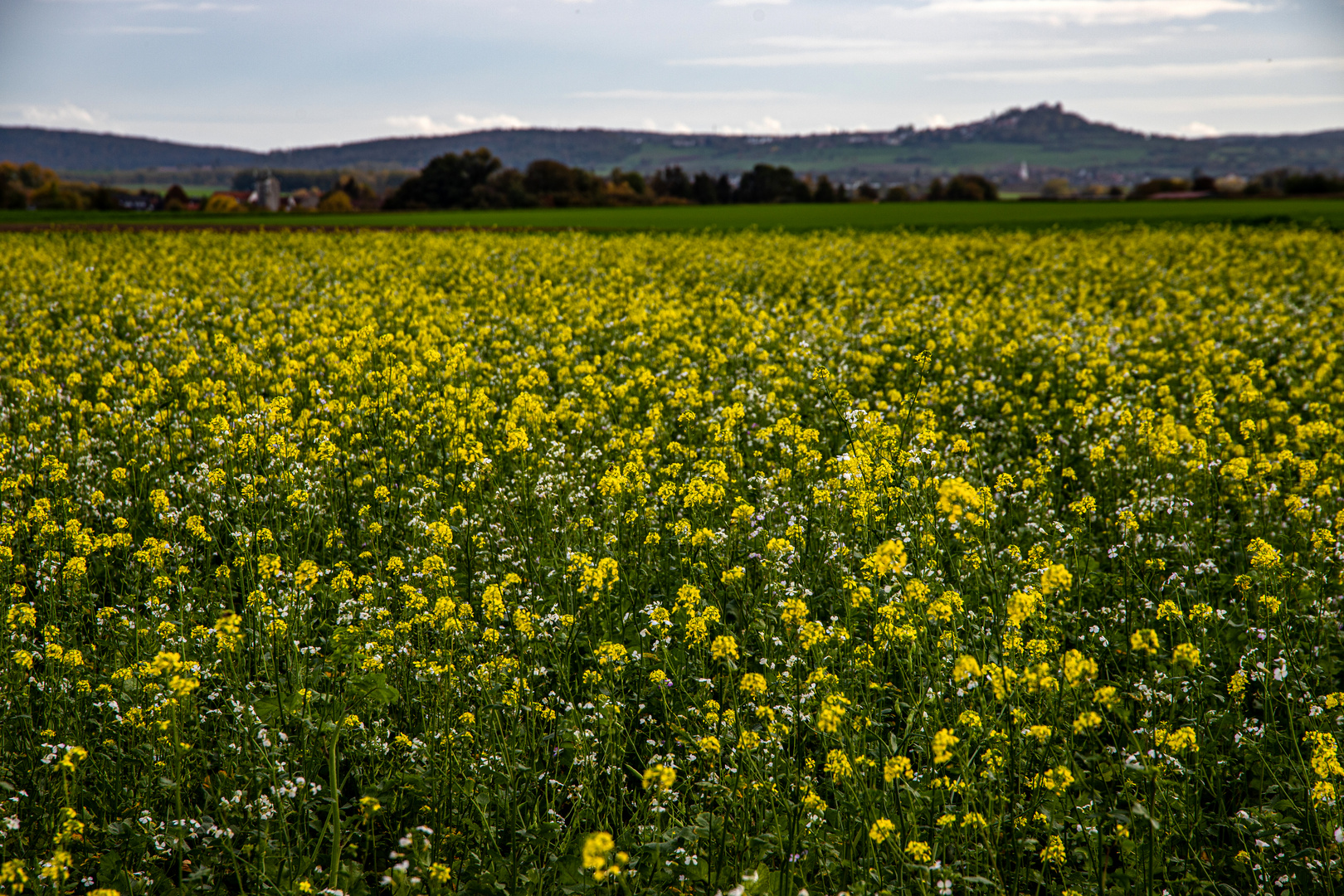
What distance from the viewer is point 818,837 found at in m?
3.72

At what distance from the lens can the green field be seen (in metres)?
44.5

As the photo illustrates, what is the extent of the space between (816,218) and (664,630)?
52131 mm

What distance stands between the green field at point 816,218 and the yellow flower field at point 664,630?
33222 mm

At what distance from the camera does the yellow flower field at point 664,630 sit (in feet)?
12.2

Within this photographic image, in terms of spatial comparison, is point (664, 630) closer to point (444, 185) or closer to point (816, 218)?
point (816, 218)

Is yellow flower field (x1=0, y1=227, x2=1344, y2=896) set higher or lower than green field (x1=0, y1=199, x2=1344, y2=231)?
lower

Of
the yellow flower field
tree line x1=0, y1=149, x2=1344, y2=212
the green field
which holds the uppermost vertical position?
tree line x1=0, y1=149, x2=1344, y2=212

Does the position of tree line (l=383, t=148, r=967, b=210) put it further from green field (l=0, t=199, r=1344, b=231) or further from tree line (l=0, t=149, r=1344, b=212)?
green field (l=0, t=199, r=1344, b=231)

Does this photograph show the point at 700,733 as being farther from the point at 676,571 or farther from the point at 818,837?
the point at 676,571

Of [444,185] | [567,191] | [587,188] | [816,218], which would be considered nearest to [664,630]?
[816,218]

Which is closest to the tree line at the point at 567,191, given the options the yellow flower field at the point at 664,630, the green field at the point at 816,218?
the green field at the point at 816,218

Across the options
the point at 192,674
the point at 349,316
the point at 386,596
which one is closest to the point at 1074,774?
the point at 386,596

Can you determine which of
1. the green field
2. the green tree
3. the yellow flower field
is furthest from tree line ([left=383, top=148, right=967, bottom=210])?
the yellow flower field

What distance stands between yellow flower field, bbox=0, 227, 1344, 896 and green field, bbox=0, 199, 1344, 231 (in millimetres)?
33222
